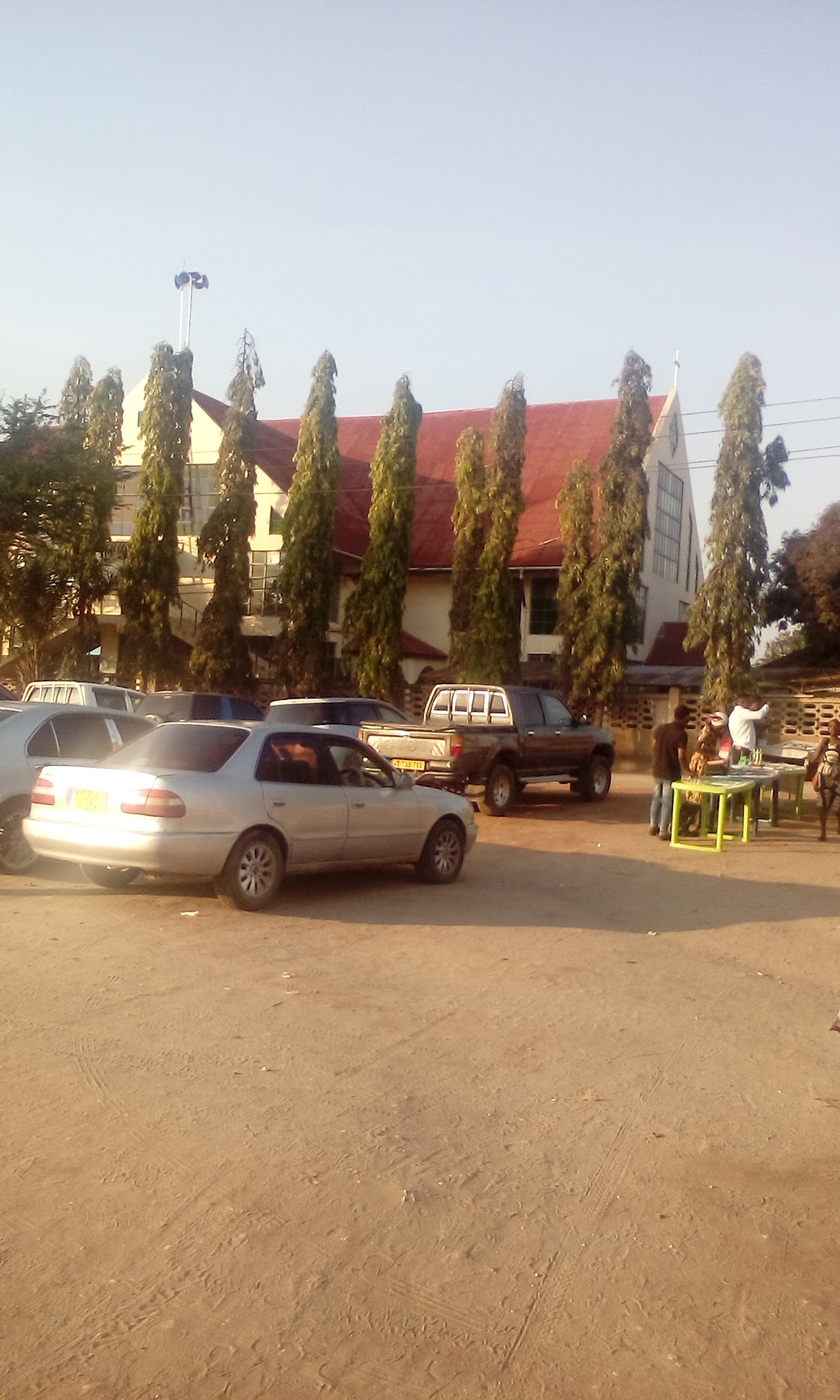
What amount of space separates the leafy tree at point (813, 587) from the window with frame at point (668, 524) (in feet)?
12.9

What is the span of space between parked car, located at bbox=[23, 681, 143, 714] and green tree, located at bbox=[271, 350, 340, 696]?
1153cm

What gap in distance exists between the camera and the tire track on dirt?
3828 millimetres

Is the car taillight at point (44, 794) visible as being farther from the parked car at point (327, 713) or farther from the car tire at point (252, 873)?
the parked car at point (327, 713)

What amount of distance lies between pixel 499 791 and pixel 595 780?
3564 millimetres

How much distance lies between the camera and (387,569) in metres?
35.5

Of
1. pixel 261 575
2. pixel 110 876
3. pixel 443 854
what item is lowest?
pixel 110 876

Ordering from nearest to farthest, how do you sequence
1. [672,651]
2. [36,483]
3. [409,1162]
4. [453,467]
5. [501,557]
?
[409,1162] < [36,483] < [501,557] < [672,651] < [453,467]

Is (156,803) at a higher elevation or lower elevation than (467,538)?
lower

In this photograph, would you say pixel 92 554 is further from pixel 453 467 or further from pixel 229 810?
pixel 229 810

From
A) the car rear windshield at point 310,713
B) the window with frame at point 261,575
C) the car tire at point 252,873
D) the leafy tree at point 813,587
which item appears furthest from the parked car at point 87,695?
the leafy tree at point 813,587

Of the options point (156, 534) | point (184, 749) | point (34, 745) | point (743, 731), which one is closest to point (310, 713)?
point (743, 731)

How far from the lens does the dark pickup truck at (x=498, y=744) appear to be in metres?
19.0

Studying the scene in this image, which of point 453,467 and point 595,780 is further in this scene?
point 453,467

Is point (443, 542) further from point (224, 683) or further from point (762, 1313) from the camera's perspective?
point (762, 1313)
